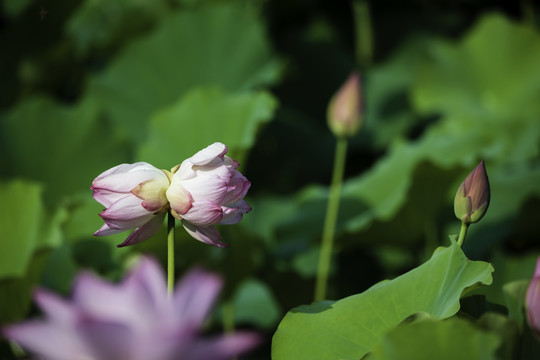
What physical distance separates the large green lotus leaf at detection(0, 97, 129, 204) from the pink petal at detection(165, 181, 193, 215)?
96 centimetres

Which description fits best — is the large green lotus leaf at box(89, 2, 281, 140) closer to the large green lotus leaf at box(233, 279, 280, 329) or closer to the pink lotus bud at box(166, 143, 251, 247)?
the large green lotus leaf at box(233, 279, 280, 329)

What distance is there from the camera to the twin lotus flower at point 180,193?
41 cm

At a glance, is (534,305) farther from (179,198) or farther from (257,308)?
A: (257,308)

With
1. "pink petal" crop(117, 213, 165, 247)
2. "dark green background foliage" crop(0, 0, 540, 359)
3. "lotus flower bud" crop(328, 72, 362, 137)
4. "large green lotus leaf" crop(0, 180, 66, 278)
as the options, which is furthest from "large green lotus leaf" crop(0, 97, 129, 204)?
"pink petal" crop(117, 213, 165, 247)

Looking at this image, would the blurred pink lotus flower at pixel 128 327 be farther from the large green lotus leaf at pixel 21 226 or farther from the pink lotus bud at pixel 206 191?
the large green lotus leaf at pixel 21 226

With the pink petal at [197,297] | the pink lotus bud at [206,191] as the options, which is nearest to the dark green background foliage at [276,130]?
the pink lotus bud at [206,191]

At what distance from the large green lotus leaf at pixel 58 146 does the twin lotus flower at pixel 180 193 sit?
952 millimetres

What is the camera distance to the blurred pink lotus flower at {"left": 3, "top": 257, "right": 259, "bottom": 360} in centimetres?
26

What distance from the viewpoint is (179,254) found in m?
1.02

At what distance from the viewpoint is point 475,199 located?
1.61 feet

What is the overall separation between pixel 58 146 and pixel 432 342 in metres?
1.10

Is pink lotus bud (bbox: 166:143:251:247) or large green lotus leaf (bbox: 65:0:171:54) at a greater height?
large green lotus leaf (bbox: 65:0:171:54)

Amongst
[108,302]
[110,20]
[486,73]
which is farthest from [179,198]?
[110,20]

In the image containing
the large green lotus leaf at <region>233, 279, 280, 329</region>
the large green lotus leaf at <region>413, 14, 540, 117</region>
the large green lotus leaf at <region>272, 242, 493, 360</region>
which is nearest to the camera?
the large green lotus leaf at <region>272, 242, 493, 360</region>
